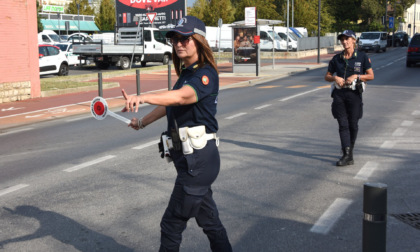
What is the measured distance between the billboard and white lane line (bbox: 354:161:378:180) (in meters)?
35.8

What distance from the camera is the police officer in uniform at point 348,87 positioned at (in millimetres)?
7285

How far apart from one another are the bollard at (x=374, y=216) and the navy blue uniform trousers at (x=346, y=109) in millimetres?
4569

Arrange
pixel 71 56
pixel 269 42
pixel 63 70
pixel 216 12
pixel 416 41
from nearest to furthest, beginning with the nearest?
pixel 63 70 → pixel 416 41 → pixel 71 56 → pixel 269 42 → pixel 216 12

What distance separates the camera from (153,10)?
43688 millimetres

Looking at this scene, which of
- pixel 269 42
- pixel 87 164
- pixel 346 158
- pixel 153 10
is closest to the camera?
pixel 346 158

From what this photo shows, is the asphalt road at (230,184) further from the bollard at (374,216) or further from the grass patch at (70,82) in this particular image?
the grass patch at (70,82)

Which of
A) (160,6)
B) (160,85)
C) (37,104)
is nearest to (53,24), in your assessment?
(160,6)

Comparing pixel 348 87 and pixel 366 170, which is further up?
pixel 348 87

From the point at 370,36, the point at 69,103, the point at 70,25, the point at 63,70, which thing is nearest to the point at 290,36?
the point at 370,36

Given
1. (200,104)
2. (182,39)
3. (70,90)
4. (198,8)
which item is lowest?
(70,90)

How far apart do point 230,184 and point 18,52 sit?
12.7 metres

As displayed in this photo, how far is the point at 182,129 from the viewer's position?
133 inches

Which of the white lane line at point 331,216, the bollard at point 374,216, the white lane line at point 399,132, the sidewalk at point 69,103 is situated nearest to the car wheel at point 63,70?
the sidewalk at point 69,103

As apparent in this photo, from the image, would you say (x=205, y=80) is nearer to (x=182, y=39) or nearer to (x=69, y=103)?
(x=182, y=39)
